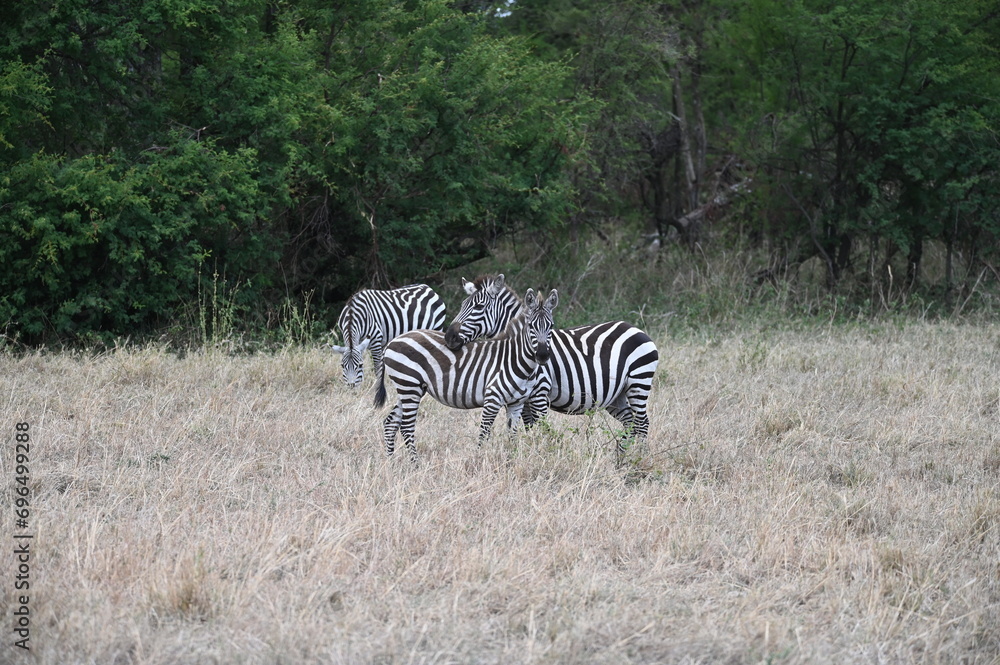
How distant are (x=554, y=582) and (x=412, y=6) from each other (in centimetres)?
1314

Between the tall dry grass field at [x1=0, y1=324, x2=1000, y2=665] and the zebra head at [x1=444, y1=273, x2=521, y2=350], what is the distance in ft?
2.75

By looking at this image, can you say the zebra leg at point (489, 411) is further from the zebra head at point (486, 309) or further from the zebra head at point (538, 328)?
the zebra head at point (486, 309)

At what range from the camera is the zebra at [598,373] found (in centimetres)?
765

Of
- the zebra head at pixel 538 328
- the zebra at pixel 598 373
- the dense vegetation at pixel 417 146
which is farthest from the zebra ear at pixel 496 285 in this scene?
the dense vegetation at pixel 417 146

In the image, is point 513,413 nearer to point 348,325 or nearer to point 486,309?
point 486,309

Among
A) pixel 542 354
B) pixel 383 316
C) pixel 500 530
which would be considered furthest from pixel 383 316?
pixel 500 530

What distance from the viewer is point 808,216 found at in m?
17.2

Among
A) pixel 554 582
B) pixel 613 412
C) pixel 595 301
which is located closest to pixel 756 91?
pixel 595 301

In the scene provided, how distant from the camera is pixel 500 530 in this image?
5.66 meters

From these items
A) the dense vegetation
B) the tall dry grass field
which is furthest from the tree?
the tall dry grass field

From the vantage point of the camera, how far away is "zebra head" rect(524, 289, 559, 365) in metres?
7.12

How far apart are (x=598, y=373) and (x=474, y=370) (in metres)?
1.03

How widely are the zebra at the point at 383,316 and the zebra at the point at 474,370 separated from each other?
3714 mm

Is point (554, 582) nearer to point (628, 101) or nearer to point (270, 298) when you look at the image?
point (270, 298)
